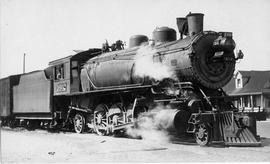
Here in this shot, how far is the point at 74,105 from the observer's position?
57.7ft

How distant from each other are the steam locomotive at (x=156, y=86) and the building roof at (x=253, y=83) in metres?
24.3

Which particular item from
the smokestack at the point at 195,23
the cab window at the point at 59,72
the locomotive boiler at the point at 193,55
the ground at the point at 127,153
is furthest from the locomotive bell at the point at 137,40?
the ground at the point at 127,153

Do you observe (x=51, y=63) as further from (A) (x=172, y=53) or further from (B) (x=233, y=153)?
(B) (x=233, y=153)

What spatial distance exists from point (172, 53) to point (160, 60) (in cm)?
61

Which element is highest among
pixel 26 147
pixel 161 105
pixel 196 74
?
pixel 196 74

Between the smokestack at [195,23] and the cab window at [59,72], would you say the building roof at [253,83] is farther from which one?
the smokestack at [195,23]

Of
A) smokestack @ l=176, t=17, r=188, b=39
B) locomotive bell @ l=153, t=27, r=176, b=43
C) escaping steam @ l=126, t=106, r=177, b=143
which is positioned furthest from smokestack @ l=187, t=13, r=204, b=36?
escaping steam @ l=126, t=106, r=177, b=143

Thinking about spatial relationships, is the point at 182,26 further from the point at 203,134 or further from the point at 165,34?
the point at 203,134

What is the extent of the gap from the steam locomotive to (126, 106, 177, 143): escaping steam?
197 mm

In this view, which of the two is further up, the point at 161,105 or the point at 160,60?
the point at 160,60

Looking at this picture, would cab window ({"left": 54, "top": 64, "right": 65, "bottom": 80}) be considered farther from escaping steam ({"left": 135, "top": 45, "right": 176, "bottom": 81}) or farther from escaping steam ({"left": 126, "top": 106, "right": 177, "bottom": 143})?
escaping steam ({"left": 126, "top": 106, "right": 177, "bottom": 143})

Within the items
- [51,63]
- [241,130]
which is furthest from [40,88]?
[241,130]

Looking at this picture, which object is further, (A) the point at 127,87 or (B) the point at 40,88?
(B) the point at 40,88

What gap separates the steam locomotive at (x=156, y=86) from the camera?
1149 cm
